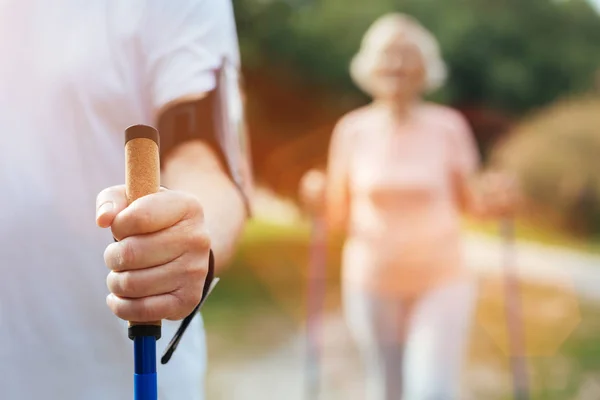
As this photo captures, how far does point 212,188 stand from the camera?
74 cm

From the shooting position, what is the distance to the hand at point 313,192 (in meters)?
2.10

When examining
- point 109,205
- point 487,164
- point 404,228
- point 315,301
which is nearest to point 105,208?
point 109,205

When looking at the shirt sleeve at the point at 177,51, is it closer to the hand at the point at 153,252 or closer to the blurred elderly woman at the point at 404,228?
the hand at the point at 153,252

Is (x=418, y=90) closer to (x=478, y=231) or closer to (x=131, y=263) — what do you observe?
(x=478, y=231)

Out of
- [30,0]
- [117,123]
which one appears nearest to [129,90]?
[117,123]

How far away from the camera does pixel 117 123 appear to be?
0.75 meters

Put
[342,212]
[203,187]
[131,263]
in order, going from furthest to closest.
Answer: [342,212] < [203,187] < [131,263]

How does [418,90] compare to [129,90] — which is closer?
[129,90]

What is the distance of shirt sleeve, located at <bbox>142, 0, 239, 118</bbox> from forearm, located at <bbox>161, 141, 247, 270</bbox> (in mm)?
50

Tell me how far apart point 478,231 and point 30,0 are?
1634 mm

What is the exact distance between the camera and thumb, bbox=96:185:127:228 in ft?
1.78

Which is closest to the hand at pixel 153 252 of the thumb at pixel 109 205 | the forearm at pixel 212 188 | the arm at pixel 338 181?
the thumb at pixel 109 205

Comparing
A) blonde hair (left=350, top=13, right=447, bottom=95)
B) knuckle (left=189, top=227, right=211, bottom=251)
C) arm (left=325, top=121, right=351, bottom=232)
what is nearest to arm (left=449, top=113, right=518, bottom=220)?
blonde hair (left=350, top=13, right=447, bottom=95)

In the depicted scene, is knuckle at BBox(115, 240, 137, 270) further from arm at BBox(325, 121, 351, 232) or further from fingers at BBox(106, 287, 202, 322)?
arm at BBox(325, 121, 351, 232)
